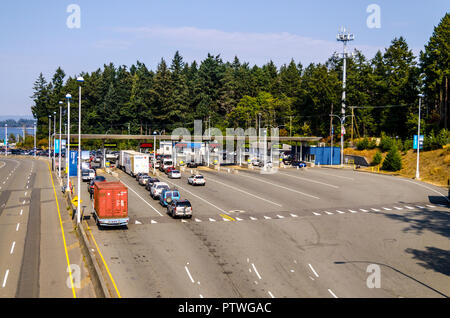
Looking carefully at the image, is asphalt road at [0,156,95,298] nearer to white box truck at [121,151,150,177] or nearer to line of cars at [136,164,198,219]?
line of cars at [136,164,198,219]

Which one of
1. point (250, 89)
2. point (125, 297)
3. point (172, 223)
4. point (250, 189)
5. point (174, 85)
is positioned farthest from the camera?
point (250, 89)

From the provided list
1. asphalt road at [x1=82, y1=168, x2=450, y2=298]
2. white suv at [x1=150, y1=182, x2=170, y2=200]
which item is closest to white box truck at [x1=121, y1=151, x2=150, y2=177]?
asphalt road at [x1=82, y1=168, x2=450, y2=298]

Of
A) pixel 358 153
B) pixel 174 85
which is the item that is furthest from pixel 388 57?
pixel 174 85

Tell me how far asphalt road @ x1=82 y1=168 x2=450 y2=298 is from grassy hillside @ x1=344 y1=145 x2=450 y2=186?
476 inches

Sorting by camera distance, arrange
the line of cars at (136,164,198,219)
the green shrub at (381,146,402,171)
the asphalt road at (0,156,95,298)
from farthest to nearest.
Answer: the green shrub at (381,146,402,171), the line of cars at (136,164,198,219), the asphalt road at (0,156,95,298)

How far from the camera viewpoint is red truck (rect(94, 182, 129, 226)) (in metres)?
29.0

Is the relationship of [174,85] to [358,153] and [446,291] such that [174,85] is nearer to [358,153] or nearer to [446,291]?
[358,153]

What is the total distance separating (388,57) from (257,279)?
87.1 metres

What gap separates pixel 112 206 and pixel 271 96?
11773 cm

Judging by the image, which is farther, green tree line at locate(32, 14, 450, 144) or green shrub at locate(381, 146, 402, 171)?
green tree line at locate(32, 14, 450, 144)

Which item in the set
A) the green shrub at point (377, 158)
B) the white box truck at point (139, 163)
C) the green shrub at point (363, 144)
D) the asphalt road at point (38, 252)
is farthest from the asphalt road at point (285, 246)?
the green shrub at point (363, 144)

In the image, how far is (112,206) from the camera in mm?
29328

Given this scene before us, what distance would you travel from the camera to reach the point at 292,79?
15425cm

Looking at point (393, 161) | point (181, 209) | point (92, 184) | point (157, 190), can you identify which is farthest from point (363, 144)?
point (181, 209)
